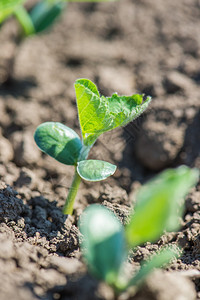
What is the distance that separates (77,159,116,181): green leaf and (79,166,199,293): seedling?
28 centimetres

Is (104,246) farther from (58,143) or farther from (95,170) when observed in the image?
(58,143)

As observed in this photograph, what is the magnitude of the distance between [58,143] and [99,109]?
0.23 m

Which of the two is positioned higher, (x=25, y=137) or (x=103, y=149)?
(x=25, y=137)

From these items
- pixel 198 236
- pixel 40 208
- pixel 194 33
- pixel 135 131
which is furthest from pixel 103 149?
pixel 194 33

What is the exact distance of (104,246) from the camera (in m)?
1.00

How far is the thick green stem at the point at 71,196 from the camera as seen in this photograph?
153 centimetres

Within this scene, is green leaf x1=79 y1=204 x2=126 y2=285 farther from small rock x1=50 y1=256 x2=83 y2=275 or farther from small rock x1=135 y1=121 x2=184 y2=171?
small rock x1=135 y1=121 x2=184 y2=171

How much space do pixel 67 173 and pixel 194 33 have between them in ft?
4.84

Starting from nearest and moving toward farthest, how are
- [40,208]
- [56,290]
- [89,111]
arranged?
[56,290]
[89,111]
[40,208]

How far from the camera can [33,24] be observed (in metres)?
2.51

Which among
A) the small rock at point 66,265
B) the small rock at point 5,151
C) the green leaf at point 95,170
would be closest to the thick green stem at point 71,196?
the green leaf at point 95,170

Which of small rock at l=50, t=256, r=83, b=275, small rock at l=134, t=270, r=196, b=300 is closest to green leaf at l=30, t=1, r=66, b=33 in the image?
small rock at l=50, t=256, r=83, b=275

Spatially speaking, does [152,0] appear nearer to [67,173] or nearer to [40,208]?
[67,173]

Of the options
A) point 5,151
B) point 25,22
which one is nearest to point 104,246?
point 5,151
